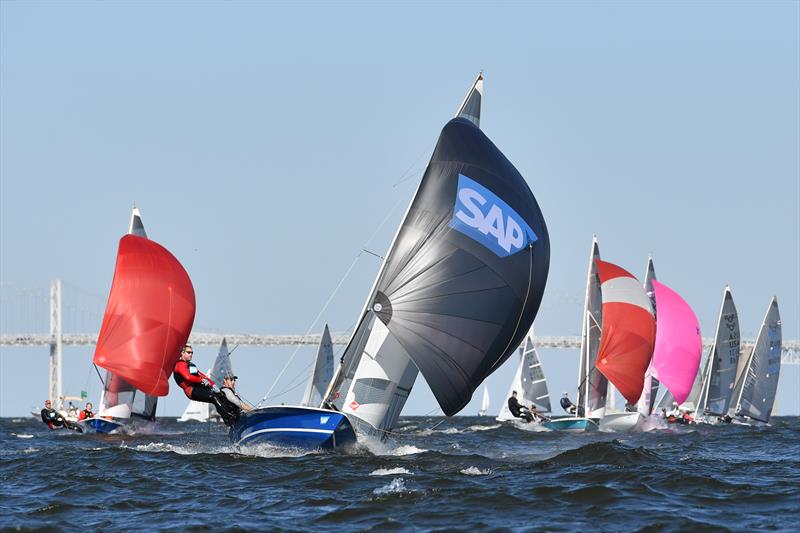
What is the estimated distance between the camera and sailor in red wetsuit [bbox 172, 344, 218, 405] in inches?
580

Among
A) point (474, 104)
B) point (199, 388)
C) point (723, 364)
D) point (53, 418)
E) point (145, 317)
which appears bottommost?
point (53, 418)

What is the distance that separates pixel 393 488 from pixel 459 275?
321cm

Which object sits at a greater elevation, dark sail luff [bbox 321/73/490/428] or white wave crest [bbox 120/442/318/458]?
dark sail luff [bbox 321/73/490/428]

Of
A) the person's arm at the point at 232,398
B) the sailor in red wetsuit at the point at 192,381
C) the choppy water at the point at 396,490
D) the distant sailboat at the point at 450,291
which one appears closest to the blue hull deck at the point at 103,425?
the choppy water at the point at 396,490

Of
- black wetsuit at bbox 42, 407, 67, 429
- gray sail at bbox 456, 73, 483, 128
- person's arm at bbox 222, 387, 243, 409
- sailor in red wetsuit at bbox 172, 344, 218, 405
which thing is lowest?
black wetsuit at bbox 42, 407, 67, 429

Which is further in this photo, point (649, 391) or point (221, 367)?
point (221, 367)

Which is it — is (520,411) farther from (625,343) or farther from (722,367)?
(625,343)

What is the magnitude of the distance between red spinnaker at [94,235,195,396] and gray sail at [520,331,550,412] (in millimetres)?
18939

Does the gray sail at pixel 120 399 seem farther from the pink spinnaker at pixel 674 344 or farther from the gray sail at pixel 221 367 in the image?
the gray sail at pixel 221 367

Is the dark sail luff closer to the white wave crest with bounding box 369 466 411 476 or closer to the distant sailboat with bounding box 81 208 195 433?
the white wave crest with bounding box 369 466 411 476

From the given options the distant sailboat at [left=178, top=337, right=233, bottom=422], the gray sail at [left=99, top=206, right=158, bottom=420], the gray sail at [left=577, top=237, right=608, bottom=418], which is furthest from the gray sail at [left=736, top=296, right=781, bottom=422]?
the gray sail at [left=99, top=206, right=158, bottom=420]

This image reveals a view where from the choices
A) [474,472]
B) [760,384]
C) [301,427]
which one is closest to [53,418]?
[301,427]

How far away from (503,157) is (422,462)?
3.69m

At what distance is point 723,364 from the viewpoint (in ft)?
115
